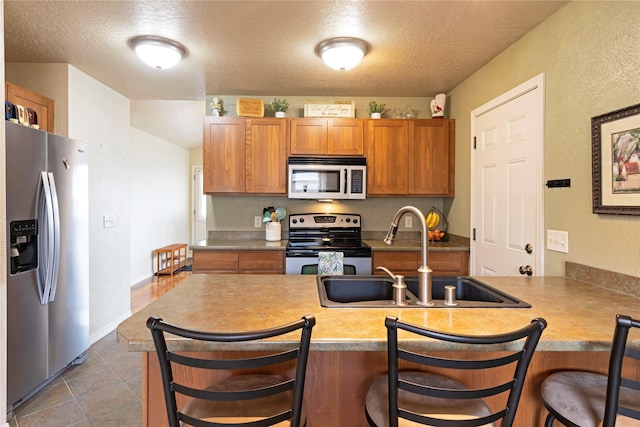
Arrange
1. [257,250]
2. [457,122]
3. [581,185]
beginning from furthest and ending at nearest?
[457,122] → [257,250] → [581,185]

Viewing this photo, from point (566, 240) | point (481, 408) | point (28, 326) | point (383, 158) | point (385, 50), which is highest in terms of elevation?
point (385, 50)

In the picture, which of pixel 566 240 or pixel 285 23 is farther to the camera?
pixel 285 23

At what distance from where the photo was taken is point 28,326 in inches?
87.4

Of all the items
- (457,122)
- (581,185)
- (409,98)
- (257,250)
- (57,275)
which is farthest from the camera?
(409,98)

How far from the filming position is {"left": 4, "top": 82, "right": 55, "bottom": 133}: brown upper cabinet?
96.7 inches

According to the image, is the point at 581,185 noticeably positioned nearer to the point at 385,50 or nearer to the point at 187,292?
the point at 385,50

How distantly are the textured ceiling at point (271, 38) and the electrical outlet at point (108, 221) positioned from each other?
50.4 inches

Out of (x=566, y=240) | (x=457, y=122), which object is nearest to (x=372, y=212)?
(x=457, y=122)

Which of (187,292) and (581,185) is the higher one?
(581,185)

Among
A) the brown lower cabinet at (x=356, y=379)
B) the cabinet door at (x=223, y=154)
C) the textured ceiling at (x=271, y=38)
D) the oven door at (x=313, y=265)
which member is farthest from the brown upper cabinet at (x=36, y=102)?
the brown lower cabinet at (x=356, y=379)

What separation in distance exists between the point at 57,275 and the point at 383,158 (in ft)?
9.49

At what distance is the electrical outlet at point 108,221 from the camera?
11.0 ft

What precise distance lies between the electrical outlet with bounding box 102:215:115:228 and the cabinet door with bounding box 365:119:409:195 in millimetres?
2588

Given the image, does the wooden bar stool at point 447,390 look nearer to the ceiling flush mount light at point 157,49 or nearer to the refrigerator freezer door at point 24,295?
the refrigerator freezer door at point 24,295
